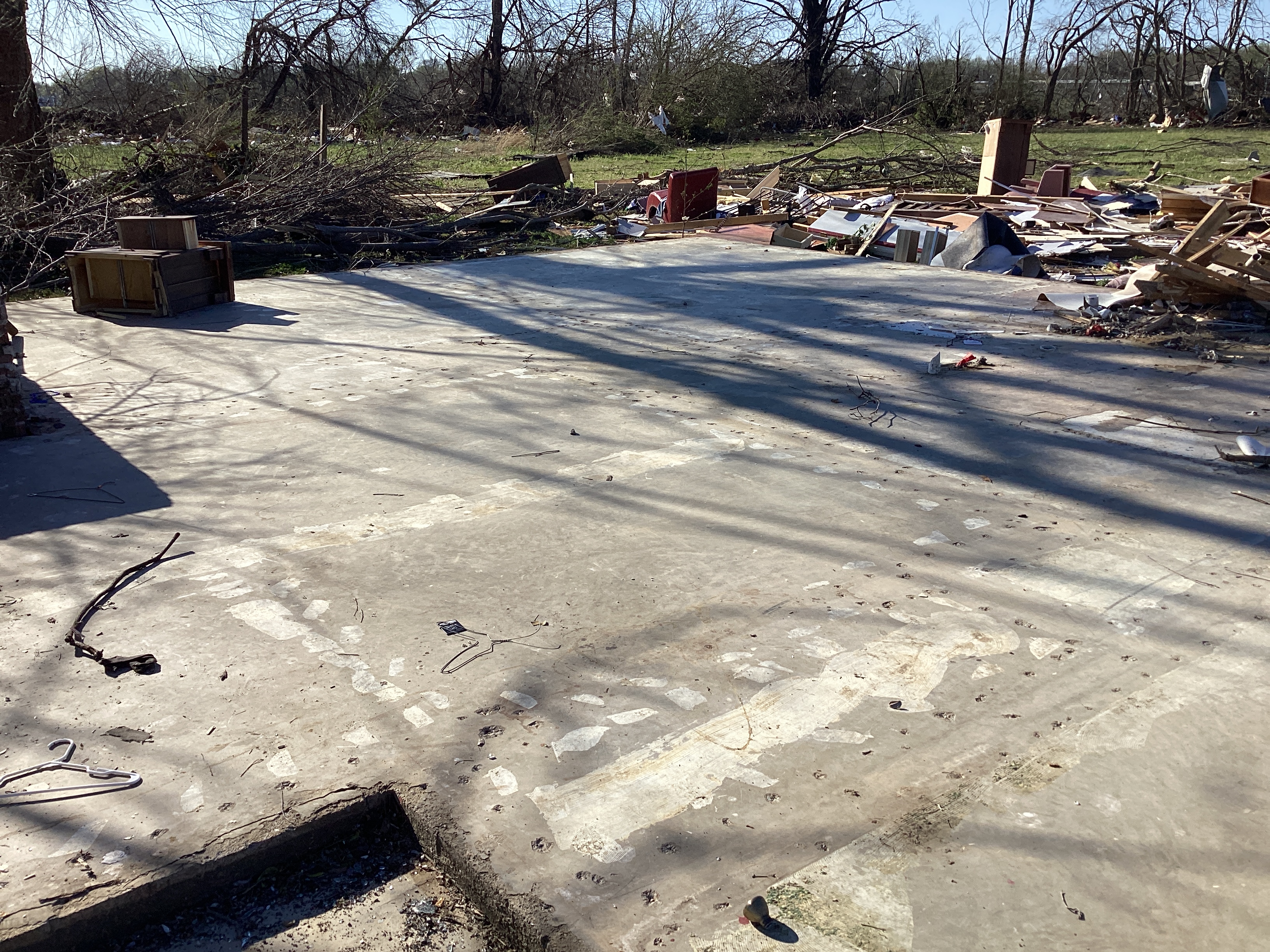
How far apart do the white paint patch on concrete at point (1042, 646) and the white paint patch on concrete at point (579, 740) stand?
137 centimetres

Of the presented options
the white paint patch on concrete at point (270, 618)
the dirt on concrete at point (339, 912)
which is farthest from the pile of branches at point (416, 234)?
the dirt on concrete at point (339, 912)

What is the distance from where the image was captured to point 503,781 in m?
2.47

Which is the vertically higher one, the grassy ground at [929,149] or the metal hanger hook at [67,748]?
the grassy ground at [929,149]

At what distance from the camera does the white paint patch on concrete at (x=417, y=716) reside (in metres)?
2.71

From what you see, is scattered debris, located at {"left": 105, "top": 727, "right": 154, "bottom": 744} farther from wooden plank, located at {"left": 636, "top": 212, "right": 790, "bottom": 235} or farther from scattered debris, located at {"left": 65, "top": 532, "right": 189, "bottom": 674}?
wooden plank, located at {"left": 636, "top": 212, "right": 790, "bottom": 235}

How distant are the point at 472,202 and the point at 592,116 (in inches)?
439

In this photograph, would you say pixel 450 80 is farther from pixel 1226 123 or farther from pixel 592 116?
pixel 1226 123

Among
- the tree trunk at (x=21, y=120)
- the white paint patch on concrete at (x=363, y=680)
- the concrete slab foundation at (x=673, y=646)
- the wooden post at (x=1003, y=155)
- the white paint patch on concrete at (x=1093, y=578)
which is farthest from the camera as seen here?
the wooden post at (x=1003, y=155)

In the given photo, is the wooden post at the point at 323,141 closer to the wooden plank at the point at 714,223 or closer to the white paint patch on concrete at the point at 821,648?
the wooden plank at the point at 714,223

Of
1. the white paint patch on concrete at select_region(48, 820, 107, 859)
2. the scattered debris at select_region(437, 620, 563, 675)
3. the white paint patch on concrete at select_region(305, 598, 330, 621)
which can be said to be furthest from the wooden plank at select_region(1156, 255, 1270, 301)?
the white paint patch on concrete at select_region(48, 820, 107, 859)

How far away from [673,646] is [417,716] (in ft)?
2.71

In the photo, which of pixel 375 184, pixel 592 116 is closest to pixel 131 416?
pixel 375 184

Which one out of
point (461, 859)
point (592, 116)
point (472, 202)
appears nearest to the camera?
point (461, 859)

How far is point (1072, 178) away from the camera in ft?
58.1
